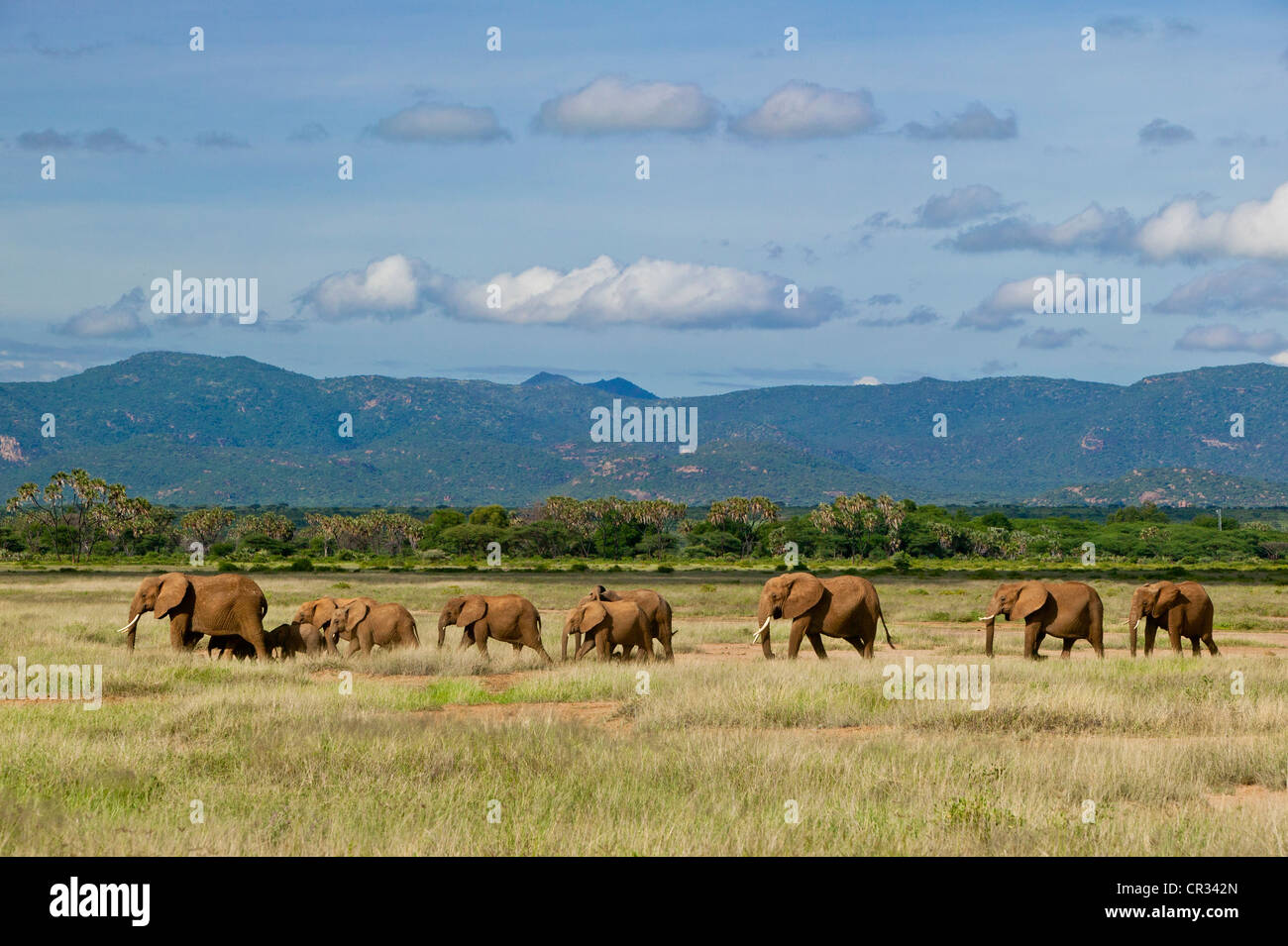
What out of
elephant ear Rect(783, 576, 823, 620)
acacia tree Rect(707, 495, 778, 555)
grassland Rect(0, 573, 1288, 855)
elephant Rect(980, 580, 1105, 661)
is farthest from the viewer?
acacia tree Rect(707, 495, 778, 555)

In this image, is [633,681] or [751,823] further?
[633,681]

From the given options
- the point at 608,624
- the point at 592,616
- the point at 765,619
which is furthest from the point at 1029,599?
the point at 592,616

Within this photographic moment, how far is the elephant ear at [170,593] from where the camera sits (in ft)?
81.9

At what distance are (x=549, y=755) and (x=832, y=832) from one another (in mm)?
4201

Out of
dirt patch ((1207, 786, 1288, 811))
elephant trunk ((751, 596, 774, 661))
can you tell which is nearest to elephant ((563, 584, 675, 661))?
elephant trunk ((751, 596, 774, 661))

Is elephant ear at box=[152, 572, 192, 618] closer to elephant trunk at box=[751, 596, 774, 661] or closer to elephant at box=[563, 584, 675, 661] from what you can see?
elephant at box=[563, 584, 675, 661]

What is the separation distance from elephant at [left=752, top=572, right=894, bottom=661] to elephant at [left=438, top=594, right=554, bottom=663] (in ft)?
15.5

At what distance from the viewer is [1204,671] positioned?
23.7 metres

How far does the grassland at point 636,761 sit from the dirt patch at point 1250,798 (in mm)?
48

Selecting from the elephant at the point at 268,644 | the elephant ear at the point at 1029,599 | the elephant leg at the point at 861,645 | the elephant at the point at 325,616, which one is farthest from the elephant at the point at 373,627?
the elephant ear at the point at 1029,599

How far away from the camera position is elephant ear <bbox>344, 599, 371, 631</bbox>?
1083 inches

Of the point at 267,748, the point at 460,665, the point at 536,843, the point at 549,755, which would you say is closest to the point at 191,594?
the point at 460,665

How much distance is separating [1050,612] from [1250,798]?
47.1 feet

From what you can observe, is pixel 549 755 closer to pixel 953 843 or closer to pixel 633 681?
pixel 953 843
